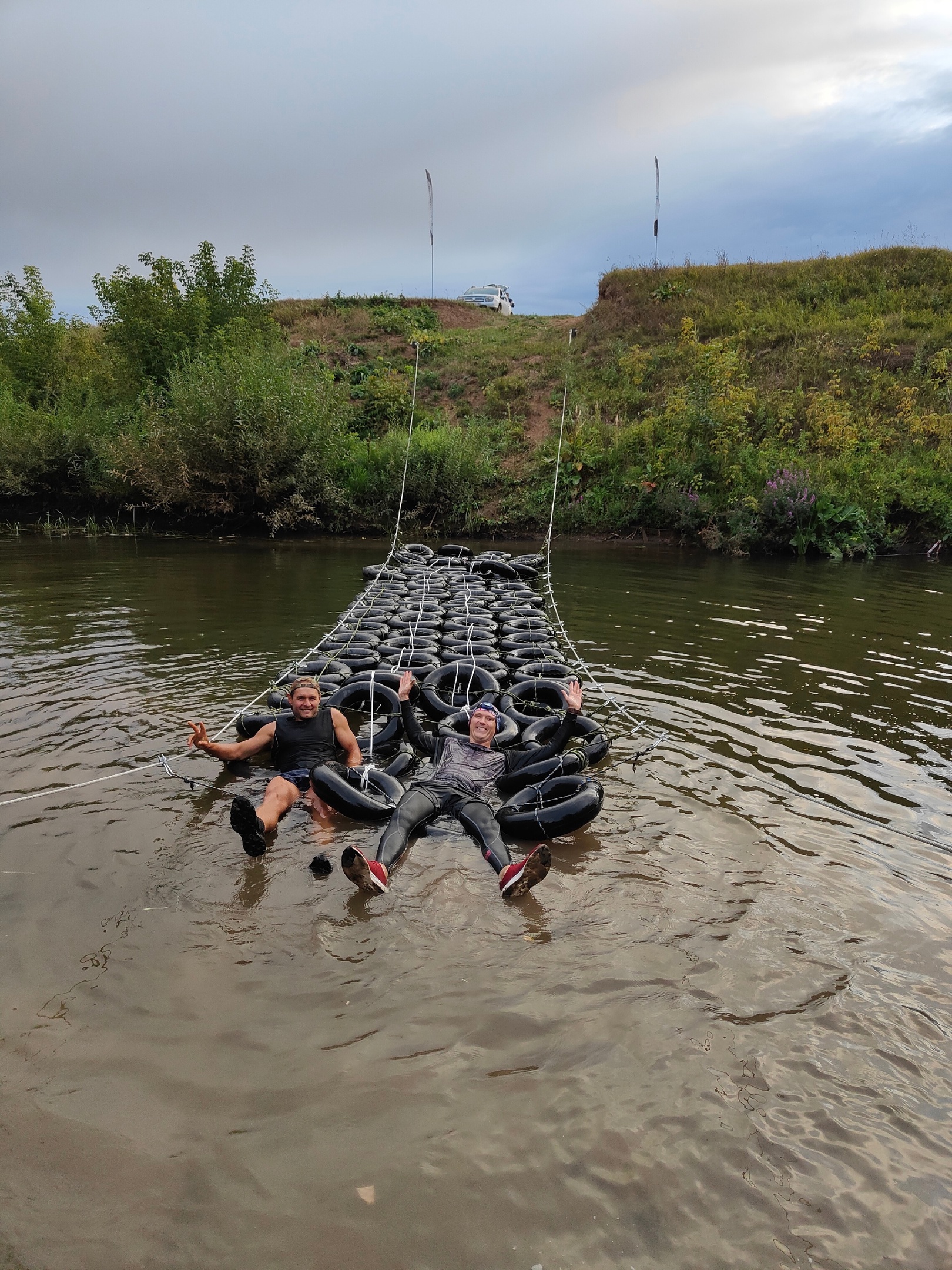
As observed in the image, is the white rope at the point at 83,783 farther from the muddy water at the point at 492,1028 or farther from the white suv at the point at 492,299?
the white suv at the point at 492,299

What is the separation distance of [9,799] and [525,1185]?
15.4 feet

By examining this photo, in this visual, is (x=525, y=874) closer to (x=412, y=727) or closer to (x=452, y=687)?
(x=412, y=727)

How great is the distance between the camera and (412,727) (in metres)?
6.74

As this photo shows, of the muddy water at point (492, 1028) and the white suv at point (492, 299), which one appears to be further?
the white suv at point (492, 299)

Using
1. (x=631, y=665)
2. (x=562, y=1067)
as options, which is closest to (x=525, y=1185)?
(x=562, y=1067)

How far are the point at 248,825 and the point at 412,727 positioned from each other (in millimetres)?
2123

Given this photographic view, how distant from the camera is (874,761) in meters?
6.85

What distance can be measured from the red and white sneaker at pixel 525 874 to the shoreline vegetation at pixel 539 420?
17663 mm

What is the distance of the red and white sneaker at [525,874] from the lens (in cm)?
438

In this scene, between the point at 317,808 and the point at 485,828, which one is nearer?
the point at 485,828

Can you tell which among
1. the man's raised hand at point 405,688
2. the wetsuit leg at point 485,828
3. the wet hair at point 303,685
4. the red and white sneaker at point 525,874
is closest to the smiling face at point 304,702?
the wet hair at point 303,685

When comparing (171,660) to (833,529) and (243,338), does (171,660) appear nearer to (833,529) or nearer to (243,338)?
(833,529)

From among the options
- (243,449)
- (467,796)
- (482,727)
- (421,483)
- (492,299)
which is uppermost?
(492,299)

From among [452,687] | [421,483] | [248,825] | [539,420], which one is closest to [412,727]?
[452,687]
